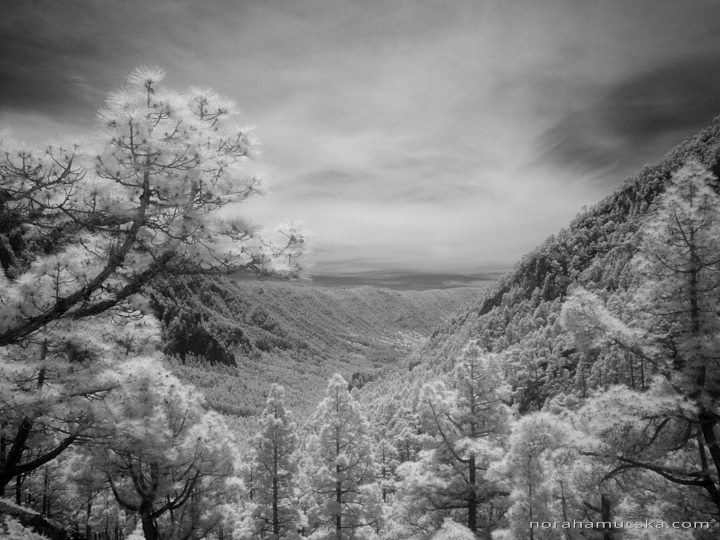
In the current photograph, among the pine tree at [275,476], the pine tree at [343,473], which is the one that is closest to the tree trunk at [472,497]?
the pine tree at [343,473]

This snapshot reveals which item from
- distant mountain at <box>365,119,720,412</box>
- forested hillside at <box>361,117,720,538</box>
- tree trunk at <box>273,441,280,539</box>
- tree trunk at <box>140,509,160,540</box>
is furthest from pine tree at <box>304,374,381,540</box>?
distant mountain at <box>365,119,720,412</box>

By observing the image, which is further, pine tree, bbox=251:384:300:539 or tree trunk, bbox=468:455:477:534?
pine tree, bbox=251:384:300:539

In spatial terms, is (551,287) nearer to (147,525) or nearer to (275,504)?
(275,504)

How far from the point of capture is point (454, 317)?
179125 mm

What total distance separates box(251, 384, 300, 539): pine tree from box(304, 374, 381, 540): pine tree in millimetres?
1258

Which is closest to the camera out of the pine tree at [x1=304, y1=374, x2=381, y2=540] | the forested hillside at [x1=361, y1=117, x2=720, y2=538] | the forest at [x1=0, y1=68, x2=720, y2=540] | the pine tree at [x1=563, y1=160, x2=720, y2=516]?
the forest at [x1=0, y1=68, x2=720, y2=540]

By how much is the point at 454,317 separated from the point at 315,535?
16845 cm

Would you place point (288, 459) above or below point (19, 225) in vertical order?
below

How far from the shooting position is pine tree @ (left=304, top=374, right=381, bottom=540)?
57.6ft

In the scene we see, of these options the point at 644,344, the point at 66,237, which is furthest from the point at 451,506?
the point at 66,237

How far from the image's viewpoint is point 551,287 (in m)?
121

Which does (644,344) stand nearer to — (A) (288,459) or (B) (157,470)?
(B) (157,470)

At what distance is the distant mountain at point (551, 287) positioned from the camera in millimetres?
77812

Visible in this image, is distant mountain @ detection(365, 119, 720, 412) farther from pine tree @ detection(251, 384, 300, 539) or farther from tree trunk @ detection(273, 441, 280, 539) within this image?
tree trunk @ detection(273, 441, 280, 539)
